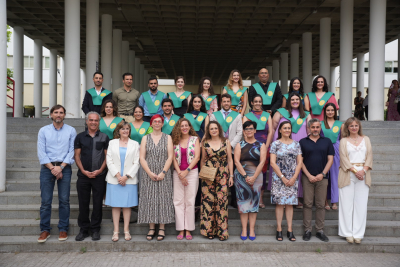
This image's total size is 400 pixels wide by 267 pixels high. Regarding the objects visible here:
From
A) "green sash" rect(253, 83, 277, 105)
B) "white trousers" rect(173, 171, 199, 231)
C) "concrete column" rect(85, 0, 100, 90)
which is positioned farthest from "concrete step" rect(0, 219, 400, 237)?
"concrete column" rect(85, 0, 100, 90)

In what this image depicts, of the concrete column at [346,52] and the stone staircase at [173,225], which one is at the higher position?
the concrete column at [346,52]

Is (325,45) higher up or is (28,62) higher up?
(28,62)

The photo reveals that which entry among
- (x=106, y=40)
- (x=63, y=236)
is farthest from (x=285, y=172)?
(x=106, y=40)

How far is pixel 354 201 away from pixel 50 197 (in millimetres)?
4468

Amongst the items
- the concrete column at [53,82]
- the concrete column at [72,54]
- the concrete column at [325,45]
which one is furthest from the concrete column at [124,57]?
the concrete column at [325,45]

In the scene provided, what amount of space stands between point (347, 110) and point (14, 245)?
13.0m

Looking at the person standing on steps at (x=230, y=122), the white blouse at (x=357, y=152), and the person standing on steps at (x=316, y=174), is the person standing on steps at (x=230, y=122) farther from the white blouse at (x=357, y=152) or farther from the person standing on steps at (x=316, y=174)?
the white blouse at (x=357, y=152)

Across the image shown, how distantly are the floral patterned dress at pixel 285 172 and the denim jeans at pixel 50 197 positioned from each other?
306cm

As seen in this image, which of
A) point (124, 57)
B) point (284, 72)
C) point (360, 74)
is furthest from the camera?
point (284, 72)

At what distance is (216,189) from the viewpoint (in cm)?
570

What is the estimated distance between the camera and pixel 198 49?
2427cm

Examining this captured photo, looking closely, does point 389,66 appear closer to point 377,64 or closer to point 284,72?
point 284,72

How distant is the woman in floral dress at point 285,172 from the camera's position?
5.66 m

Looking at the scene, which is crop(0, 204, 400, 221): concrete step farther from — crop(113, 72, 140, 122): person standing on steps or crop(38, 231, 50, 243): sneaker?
crop(113, 72, 140, 122): person standing on steps
